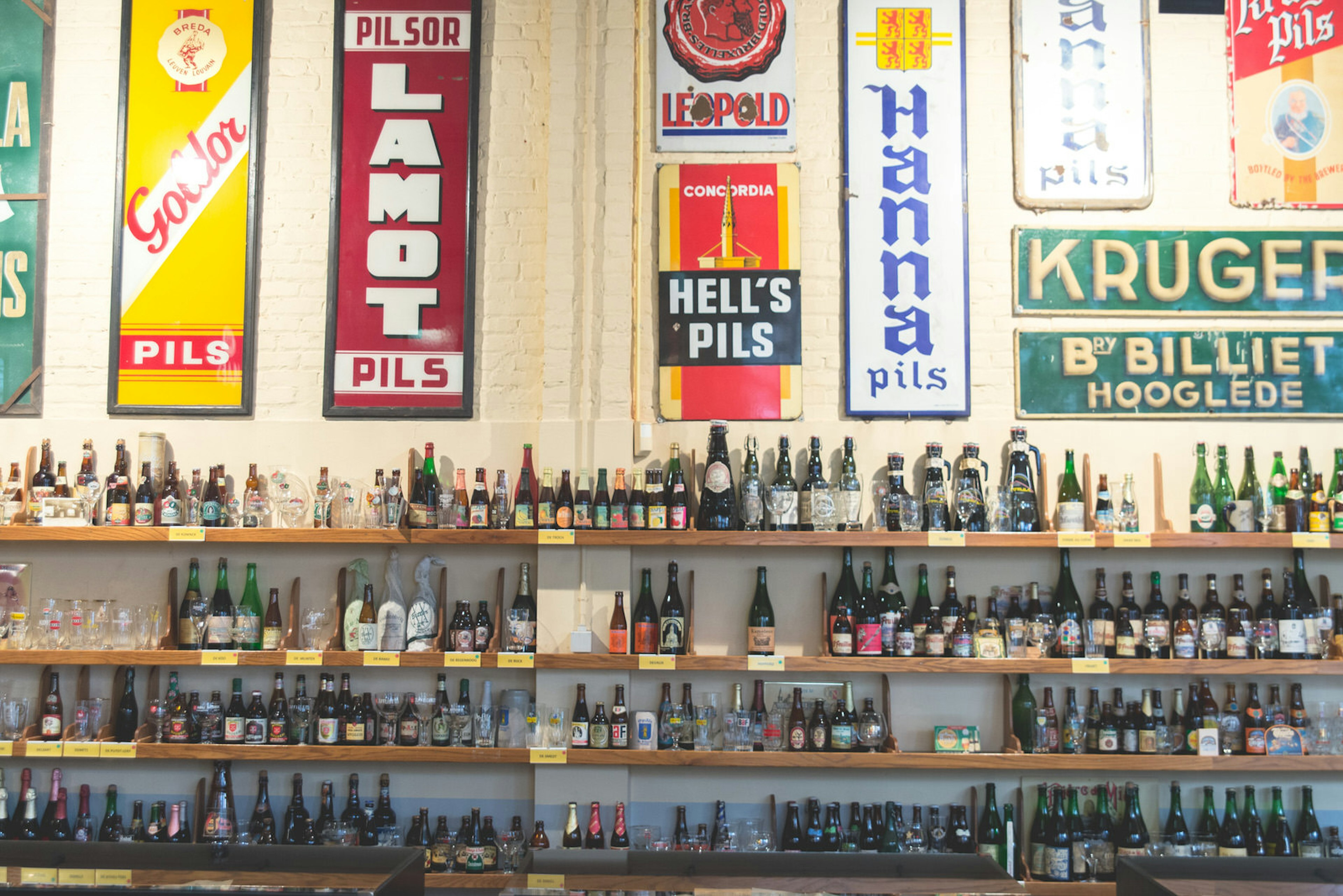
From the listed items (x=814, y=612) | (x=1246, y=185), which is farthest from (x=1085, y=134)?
(x=814, y=612)

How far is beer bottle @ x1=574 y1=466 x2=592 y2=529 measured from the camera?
387cm

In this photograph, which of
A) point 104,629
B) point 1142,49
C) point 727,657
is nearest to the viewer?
point 727,657

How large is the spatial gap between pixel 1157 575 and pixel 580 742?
7.94 ft

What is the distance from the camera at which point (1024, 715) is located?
387 centimetres

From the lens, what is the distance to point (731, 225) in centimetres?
418

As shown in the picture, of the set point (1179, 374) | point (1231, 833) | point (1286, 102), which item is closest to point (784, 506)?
point (1179, 374)

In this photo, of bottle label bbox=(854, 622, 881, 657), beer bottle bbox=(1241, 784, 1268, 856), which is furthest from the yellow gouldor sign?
beer bottle bbox=(1241, 784, 1268, 856)

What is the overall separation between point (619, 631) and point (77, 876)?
2141 millimetres

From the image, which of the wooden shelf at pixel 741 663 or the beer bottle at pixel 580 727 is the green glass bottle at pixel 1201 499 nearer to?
the wooden shelf at pixel 741 663

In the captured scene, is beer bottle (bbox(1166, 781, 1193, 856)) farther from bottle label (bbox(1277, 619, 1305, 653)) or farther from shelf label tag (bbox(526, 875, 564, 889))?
shelf label tag (bbox(526, 875, 564, 889))

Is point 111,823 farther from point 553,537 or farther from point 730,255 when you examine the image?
point 730,255

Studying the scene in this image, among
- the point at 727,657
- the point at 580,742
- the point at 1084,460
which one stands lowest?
the point at 580,742

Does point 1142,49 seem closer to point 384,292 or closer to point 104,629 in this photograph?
point 384,292

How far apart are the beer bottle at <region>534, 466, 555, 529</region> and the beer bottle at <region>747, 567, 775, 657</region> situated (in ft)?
2.92
